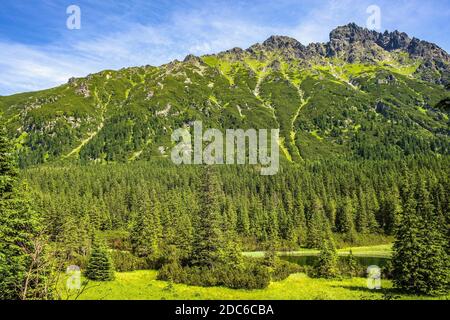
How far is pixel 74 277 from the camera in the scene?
47812mm

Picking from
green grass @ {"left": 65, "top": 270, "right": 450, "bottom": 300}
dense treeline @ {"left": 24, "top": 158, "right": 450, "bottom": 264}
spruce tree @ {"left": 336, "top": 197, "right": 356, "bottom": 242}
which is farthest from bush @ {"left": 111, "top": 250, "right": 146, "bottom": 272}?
spruce tree @ {"left": 336, "top": 197, "right": 356, "bottom": 242}

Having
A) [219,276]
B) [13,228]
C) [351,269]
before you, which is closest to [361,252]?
[351,269]

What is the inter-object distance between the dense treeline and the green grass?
11.9 meters

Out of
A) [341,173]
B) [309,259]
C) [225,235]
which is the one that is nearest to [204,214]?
[225,235]

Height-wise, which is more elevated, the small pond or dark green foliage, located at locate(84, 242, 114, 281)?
dark green foliage, located at locate(84, 242, 114, 281)

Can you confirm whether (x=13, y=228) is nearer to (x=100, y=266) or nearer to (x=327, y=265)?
(x=100, y=266)

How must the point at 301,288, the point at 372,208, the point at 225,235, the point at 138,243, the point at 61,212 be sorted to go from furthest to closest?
the point at 372,208 → the point at 61,212 → the point at 138,243 → the point at 225,235 → the point at 301,288

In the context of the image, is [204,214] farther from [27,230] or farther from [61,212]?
[61,212]

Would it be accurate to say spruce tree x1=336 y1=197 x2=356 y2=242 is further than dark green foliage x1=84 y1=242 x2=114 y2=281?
Yes

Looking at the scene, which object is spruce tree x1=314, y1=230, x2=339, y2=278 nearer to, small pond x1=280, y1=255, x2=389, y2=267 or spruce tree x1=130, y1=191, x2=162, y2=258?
small pond x1=280, y1=255, x2=389, y2=267

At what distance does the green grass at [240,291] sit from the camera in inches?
1467

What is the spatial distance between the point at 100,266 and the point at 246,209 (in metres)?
87.7

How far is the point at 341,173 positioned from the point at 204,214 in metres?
146

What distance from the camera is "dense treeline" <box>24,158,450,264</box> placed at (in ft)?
257
